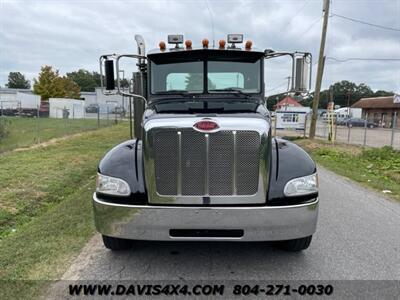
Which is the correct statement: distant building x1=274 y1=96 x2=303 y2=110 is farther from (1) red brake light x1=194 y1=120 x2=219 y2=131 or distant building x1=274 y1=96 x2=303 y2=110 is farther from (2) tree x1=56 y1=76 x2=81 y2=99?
(2) tree x1=56 y1=76 x2=81 y2=99

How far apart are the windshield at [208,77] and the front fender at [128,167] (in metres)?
1.35

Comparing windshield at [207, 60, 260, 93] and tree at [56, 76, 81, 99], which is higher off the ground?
tree at [56, 76, 81, 99]

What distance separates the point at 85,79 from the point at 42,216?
380 feet

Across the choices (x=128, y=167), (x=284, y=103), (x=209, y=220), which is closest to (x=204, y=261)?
(x=209, y=220)

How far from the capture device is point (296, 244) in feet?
13.1

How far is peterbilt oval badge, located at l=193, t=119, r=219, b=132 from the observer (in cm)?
334

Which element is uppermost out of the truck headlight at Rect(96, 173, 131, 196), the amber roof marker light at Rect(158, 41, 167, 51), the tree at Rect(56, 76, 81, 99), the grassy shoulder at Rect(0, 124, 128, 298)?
the tree at Rect(56, 76, 81, 99)

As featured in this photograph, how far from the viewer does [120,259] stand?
393 cm

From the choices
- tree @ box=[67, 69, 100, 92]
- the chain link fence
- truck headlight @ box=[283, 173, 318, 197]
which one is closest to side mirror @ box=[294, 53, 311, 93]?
truck headlight @ box=[283, 173, 318, 197]

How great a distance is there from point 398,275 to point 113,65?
420 cm

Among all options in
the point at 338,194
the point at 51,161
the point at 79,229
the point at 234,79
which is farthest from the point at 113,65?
the point at 51,161

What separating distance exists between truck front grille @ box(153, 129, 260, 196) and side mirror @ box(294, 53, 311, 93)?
1.80 meters

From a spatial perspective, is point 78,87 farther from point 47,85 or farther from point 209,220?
point 209,220

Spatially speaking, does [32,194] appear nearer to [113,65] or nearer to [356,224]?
[113,65]
